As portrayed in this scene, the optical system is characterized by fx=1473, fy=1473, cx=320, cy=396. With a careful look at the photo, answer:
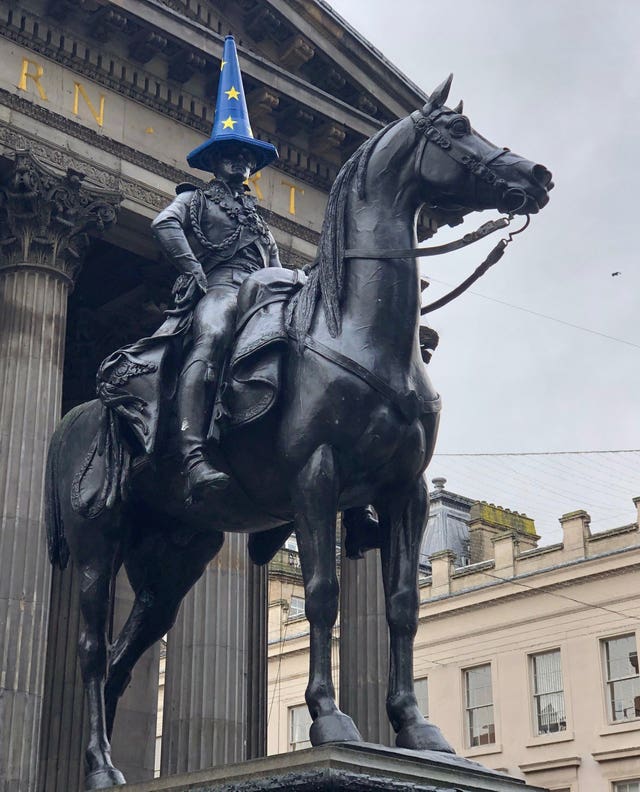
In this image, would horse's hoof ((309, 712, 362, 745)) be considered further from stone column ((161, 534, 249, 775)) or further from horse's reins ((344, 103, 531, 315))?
stone column ((161, 534, 249, 775))

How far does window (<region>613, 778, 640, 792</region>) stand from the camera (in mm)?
40156

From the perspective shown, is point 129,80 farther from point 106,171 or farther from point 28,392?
point 28,392

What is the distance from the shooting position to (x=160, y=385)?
868 cm

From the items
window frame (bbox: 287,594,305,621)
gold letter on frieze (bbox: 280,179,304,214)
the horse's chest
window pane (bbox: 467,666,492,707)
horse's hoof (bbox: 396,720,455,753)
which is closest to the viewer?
horse's hoof (bbox: 396,720,455,753)

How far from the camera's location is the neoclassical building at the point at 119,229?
784 inches

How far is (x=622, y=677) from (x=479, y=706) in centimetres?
519

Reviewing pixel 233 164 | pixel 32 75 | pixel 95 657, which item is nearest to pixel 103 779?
pixel 95 657

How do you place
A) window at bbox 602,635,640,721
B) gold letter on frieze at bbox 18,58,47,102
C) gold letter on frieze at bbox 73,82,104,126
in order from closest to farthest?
gold letter on frieze at bbox 18,58,47,102 < gold letter on frieze at bbox 73,82,104,126 < window at bbox 602,635,640,721

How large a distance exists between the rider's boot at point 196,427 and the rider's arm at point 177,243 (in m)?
0.84

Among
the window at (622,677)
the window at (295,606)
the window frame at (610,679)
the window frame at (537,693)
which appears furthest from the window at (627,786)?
the window at (295,606)

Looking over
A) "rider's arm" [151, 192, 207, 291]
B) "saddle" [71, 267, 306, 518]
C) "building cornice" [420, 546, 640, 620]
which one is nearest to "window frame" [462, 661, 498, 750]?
"building cornice" [420, 546, 640, 620]

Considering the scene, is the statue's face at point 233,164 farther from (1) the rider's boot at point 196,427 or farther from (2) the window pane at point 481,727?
(2) the window pane at point 481,727

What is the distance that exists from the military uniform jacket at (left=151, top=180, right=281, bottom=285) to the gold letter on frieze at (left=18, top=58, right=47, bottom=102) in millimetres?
13372

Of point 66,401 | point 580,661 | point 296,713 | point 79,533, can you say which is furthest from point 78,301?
point 296,713
